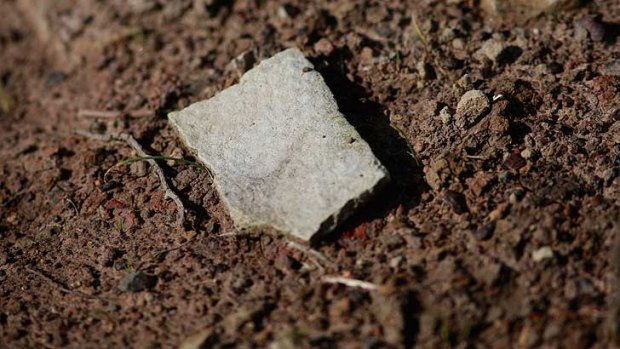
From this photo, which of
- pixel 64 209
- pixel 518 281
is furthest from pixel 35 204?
pixel 518 281

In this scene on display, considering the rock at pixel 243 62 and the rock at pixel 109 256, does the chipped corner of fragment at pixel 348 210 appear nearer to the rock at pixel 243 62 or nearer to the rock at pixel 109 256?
the rock at pixel 109 256

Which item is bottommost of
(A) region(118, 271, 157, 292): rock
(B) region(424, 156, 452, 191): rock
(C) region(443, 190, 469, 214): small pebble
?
(C) region(443, 190, 469, 214): small pebble

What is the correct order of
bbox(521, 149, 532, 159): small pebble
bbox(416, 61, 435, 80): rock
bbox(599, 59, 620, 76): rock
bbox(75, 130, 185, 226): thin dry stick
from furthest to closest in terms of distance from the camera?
bbox(416, 61, 435, 80): rock, bbox(599, 59, 620, 76): rock, bbox(75, 130, 185, 226): thin dry stick, bbox(521, 149, 532, 159): small pebble

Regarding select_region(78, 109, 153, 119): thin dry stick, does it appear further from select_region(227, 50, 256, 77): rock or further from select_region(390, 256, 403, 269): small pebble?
select_region(390, 256, 403, 269): small pebble

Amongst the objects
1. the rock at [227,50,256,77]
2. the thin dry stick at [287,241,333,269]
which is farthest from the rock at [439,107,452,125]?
the rock at [227,50,256,77]

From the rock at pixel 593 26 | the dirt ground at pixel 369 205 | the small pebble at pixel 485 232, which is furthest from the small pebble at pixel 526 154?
the rock at pixel 593 26

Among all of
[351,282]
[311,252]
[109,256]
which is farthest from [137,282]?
[351,282]

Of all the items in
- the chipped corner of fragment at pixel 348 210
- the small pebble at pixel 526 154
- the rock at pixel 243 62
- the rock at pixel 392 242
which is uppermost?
the rock at pixel 243 62
